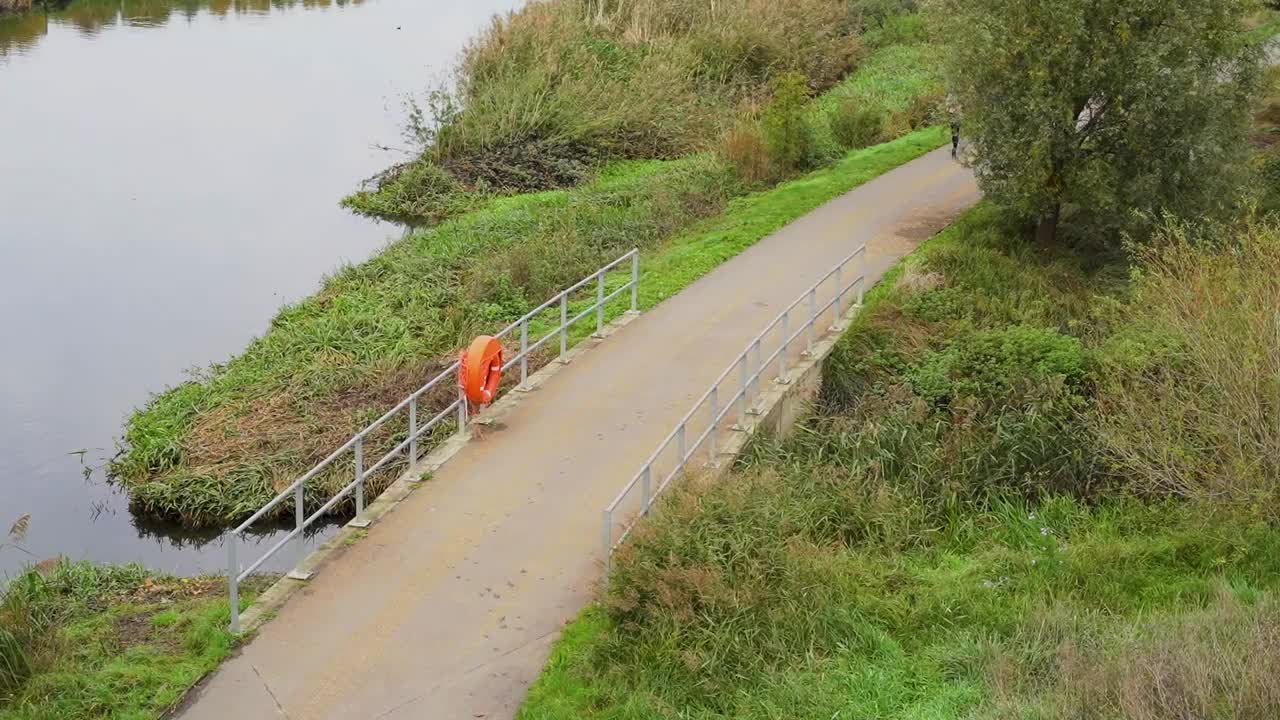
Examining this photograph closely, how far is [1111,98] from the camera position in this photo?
2134 cm

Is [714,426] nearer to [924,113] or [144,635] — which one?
[144,635]

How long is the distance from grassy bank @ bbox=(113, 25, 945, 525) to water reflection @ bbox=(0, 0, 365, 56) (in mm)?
26238

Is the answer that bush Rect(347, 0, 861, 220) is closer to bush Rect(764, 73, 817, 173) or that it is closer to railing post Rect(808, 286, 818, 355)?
bush Rect(764, 73, 817, 173)

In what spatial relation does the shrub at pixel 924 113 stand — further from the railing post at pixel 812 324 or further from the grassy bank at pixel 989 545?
the railing post at pixel 812 324

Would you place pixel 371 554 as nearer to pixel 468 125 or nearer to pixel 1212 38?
pixel 1212 38

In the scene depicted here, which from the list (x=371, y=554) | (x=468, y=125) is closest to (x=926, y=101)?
(x=468, y=125)

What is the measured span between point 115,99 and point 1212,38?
95.3ft

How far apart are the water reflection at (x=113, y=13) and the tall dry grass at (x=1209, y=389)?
1579 inches

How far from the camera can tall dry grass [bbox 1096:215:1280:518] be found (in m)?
12.7

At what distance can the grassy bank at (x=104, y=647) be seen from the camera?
10.5 meters

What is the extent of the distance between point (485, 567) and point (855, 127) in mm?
21162

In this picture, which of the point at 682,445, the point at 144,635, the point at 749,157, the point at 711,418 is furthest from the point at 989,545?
the point at 749,157

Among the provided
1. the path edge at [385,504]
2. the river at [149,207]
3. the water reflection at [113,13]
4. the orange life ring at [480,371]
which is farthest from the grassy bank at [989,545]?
the water reflection at [113,13]

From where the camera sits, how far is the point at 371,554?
12445 millimetres
